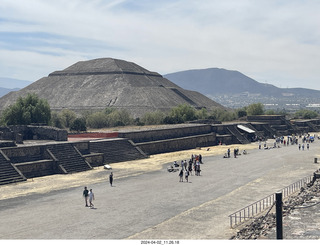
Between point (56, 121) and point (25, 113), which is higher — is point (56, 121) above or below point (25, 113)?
below

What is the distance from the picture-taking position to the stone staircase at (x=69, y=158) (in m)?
40.2

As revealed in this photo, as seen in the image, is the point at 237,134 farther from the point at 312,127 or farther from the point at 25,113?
the point at 312,127

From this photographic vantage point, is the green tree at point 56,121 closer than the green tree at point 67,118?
Yes

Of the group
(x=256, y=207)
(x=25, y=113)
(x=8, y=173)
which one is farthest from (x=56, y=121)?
(x=256, y=207)

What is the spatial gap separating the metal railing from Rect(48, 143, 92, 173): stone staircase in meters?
19.3

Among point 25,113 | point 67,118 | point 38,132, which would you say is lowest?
point 38,132

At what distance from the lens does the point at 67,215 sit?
80.8 ft

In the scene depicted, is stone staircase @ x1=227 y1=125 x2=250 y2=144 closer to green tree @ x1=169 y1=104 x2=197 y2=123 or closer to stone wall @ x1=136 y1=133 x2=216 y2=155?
stone wall @ x1=136 y1=133 x2=216 y2=155

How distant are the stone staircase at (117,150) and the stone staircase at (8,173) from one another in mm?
10861

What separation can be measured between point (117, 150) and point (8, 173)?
50.7ft

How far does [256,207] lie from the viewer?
2500 centimetres

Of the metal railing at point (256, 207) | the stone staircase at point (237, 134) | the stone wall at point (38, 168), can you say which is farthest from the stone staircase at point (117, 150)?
the stone staircase at point (237, 134)

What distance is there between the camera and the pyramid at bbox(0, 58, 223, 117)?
5044 inches

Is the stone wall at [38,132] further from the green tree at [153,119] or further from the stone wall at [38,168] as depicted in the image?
the green tree at [153,119]
